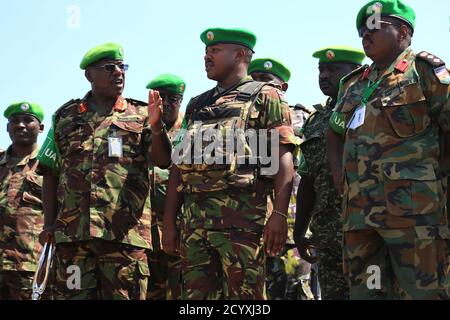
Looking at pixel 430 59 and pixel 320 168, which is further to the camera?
pixel 320 168

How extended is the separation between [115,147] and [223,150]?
3.90 feet

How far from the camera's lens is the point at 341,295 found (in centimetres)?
687

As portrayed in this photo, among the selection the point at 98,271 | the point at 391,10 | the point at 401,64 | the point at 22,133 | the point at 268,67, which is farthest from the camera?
the point at 22,133

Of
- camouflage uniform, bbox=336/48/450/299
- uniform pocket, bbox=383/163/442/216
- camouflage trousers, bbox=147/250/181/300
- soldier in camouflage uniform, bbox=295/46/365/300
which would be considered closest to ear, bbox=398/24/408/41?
camouflage uniform, bbox=336/48/450/299

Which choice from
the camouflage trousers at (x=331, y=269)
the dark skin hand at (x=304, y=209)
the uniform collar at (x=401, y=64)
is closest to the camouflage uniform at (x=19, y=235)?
the dark skin hand at (x=304, y=209)

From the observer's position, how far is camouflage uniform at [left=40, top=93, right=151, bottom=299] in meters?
6.49

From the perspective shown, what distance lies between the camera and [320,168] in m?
7.16

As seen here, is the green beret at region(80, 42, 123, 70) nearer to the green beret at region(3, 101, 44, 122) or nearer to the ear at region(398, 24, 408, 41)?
the ear at region(398, 24, 408, 41)

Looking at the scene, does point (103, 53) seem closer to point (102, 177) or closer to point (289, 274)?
point (102, 177)

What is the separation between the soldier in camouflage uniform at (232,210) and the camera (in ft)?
18.8

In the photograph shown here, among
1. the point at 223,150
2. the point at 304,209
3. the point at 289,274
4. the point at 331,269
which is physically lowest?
the point at 289,274

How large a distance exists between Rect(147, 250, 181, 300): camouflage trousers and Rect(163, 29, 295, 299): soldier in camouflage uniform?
6.20 feet

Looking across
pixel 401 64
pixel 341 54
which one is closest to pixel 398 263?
A: pixel 401 64

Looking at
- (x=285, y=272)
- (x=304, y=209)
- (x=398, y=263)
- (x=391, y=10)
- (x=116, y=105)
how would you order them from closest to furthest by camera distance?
1. (x=398, y=263)
2. (x=391, y=10)
3. (x=116, y=105)
4. (x=304, y=209)
5. (x=285, y=272)
